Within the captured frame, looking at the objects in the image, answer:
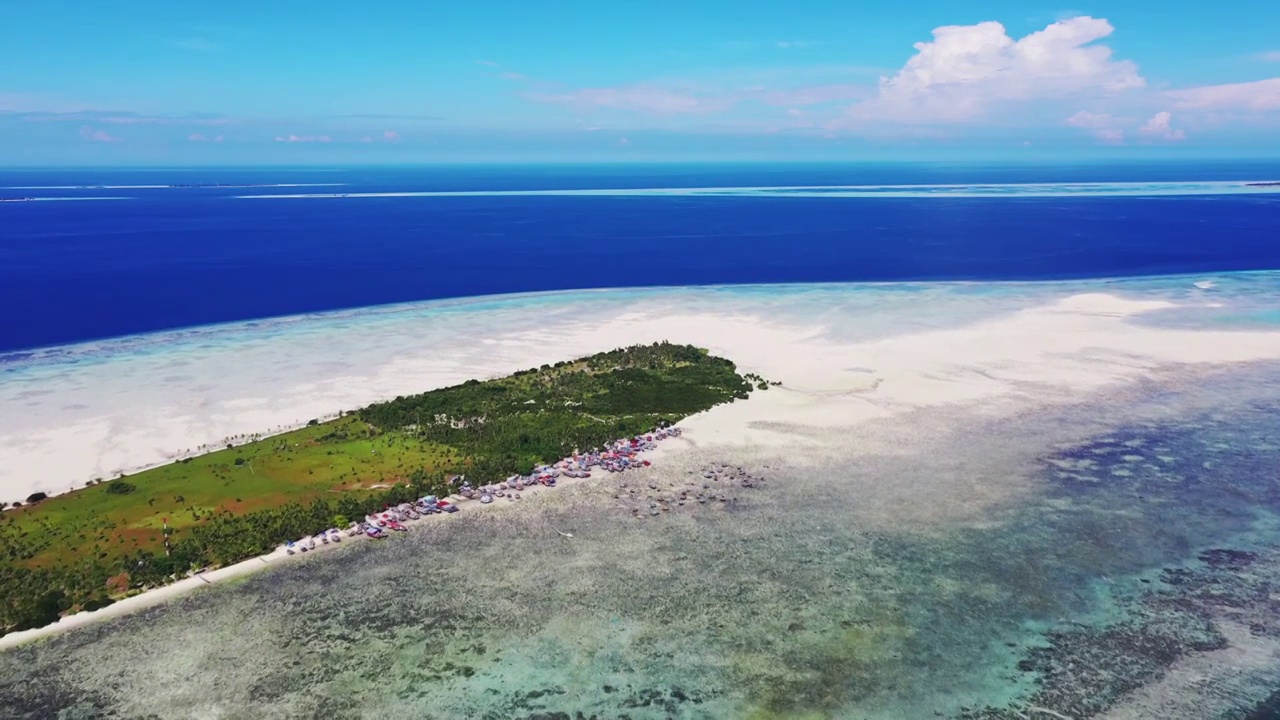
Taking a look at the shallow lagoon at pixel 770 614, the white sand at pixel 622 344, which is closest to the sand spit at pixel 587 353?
the white sand at pixel 622 344

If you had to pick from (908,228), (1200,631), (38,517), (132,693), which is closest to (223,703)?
(132,693)

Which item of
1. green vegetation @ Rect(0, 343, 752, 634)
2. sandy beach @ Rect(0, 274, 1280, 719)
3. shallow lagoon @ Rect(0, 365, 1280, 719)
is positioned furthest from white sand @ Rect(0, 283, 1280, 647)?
shallow lagoon @ Rect(0, 365, 1280, 719)

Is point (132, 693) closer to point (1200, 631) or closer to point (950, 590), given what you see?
point (950, 590)

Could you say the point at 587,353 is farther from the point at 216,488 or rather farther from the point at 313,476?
the point at 216,488

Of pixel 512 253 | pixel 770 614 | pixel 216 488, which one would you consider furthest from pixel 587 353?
pixel 512 253

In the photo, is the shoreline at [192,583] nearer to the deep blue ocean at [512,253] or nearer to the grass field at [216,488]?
the grass field at [216,488]

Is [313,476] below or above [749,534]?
above
